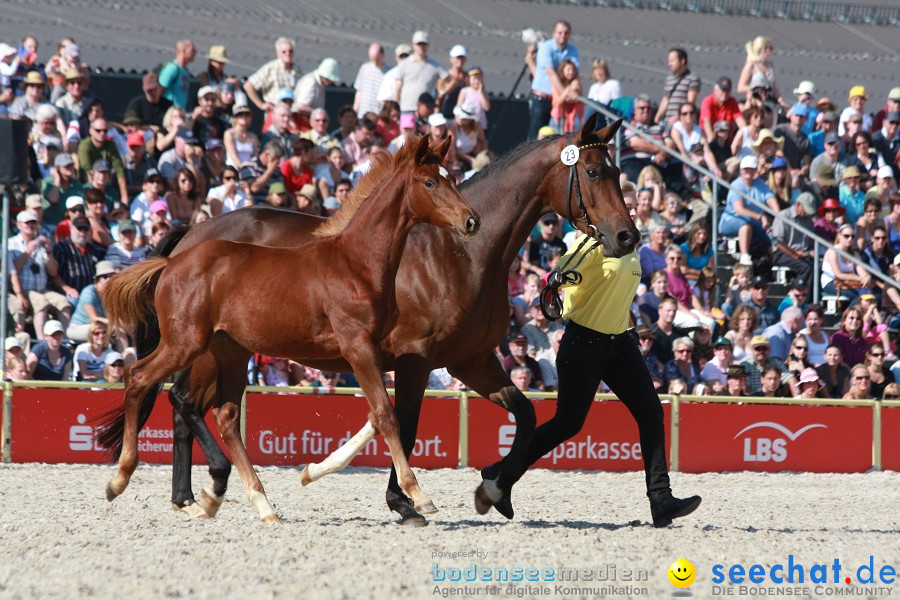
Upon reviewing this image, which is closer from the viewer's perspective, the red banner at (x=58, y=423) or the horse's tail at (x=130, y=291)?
the horse's tail at (x=130, y=291)

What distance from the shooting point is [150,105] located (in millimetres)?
14594

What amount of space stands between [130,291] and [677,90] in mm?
9995

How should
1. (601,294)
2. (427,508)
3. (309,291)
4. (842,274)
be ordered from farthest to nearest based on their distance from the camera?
(842,274) → (601,294) → (309,291) → (427,508)

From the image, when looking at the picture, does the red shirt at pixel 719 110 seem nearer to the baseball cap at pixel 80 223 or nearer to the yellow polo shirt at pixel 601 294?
the baseball cap at pixel 80 223

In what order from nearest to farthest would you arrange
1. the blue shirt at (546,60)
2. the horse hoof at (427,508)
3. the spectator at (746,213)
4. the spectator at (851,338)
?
1. the horse hoof at (427,508)
2. the spectator at (851,338)
3. the spectator at (746,213)
4. the blue shirt at (546,60)

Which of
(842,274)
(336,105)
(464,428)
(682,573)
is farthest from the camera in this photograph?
(336,105)

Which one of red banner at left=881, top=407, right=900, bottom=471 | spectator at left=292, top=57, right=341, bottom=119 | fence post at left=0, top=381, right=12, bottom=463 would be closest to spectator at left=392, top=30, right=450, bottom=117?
spectator at left=292, top=57, right=341, bottom=119

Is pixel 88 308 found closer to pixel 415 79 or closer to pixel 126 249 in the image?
pixel 126 249

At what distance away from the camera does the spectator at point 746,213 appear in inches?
593

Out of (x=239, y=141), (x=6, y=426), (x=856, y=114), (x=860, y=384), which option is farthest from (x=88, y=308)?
(x=856, y=114)

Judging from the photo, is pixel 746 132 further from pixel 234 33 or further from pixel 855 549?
pixel 855 549

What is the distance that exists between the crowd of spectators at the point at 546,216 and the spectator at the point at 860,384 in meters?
0.02

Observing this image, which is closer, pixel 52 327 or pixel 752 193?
pixel 52 327

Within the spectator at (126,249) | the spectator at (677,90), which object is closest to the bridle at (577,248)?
the spectator at (126,249)
